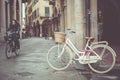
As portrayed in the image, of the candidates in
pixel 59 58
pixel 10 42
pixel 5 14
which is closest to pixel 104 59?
pixel 59 58

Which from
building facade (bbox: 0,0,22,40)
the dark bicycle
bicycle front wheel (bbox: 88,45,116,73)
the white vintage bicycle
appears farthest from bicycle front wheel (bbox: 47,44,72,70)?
building facade (bbox: 0,0,22,40)

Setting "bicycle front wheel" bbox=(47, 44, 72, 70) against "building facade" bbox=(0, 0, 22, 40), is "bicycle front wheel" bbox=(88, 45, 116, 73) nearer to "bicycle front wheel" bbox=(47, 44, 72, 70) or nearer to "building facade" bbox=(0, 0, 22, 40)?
"bicycle front wheel" bbox=(47, 44, 72, 70)

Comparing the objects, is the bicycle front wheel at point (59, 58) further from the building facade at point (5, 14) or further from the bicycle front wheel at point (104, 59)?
the building facade at point (5, 14)

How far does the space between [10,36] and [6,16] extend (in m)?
22.7

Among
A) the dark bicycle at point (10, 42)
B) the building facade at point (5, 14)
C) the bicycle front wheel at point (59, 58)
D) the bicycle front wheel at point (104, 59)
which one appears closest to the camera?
the bicycle front wheel at point (104, 59)

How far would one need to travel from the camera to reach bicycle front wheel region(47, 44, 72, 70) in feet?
34.9

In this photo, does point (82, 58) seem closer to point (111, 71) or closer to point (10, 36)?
point (111, 71)

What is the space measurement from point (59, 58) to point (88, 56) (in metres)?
0.99

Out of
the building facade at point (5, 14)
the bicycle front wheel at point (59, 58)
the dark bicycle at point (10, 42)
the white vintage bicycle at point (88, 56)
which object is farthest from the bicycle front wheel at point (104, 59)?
the building facade at point (5, 14)

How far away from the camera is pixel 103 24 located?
945 inches

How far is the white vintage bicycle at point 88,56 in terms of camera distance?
1002cm

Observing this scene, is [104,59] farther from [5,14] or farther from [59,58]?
[5,14]

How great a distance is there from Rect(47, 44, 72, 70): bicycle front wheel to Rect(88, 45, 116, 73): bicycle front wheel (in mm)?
726

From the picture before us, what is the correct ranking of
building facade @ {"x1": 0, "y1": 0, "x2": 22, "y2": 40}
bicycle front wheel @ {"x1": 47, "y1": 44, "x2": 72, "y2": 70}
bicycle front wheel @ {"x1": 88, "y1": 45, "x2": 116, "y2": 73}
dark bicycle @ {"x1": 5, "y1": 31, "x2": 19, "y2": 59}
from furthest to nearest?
building facade @ {"x1": 0, "y1": 0, "x2": 22, "y2": 40} < dark bicycle @ {"x1": 5, "y1": 31, "x2": 19, "y2": 59} < bicycle front wheel @ {"x1": 47, "y1": 44, "x2": 72, "y2": 70} < bicycle front wheel @ {"x1": 88, "y1": 45, "x2": 116, "y2": 73}
